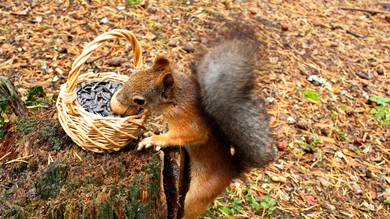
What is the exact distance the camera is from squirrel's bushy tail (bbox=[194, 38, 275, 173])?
196cm

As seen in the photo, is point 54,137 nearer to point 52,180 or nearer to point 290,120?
point 52,180

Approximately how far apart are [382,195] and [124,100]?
218 cm

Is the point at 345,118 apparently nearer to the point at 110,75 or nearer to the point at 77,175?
the point at 110,75

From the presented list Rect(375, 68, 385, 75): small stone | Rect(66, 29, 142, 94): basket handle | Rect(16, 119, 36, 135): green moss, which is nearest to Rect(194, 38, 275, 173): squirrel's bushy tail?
Rect(66, 29, 142, 94): basket handle

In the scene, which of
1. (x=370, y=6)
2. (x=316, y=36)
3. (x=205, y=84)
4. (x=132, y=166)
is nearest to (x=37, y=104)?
(x=132, y=166)

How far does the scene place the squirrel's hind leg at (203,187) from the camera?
242cm

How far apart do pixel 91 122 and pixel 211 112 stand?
1.82 ft

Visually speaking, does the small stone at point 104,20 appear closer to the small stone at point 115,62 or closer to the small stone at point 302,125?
the small stone at point 115,62

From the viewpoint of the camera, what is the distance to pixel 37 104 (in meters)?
2.45

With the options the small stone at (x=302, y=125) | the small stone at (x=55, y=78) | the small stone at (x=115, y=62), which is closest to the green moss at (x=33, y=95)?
the small stone at (x=55, y=78)

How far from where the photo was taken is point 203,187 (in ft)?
7.98

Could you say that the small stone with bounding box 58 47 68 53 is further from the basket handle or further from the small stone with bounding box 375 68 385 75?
the small stone with bounding box 375 68 385 75

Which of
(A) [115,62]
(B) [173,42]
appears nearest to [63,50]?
(A) [115,62]

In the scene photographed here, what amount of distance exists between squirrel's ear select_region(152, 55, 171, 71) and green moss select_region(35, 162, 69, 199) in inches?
26.7
